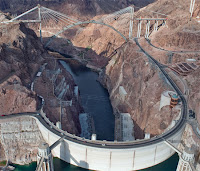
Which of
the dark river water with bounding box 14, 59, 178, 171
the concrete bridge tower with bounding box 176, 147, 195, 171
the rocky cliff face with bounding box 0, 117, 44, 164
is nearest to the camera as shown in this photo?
the concrete bridge tower with bounding box 176, 147, 195, 171

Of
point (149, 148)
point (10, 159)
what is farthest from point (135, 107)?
point (10, 159)

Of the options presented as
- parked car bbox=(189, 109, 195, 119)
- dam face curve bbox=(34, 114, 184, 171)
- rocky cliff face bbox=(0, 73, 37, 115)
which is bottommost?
dam face curve bbox=(34, 114, 184, 171)

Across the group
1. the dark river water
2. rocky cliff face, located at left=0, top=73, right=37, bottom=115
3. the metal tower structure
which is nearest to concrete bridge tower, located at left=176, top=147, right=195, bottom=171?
the metal tower structure

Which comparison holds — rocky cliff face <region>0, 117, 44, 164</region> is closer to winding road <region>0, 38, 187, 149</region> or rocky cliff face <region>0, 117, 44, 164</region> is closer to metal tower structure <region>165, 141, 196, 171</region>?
winding road <region>0, 38, 187, 149</region>

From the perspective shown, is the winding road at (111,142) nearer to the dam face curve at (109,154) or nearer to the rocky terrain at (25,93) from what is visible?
the dam face curve at (109,154)

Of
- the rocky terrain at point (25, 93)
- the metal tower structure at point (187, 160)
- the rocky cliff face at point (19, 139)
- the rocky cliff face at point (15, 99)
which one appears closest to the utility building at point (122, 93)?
the rocky terrain at point (25, 93)

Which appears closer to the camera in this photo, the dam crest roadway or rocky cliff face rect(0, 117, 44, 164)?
the dam crest roadway

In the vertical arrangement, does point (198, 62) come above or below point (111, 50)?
below

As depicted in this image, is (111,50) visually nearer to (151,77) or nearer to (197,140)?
(151,77)

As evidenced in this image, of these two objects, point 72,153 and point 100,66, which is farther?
point 100,66
